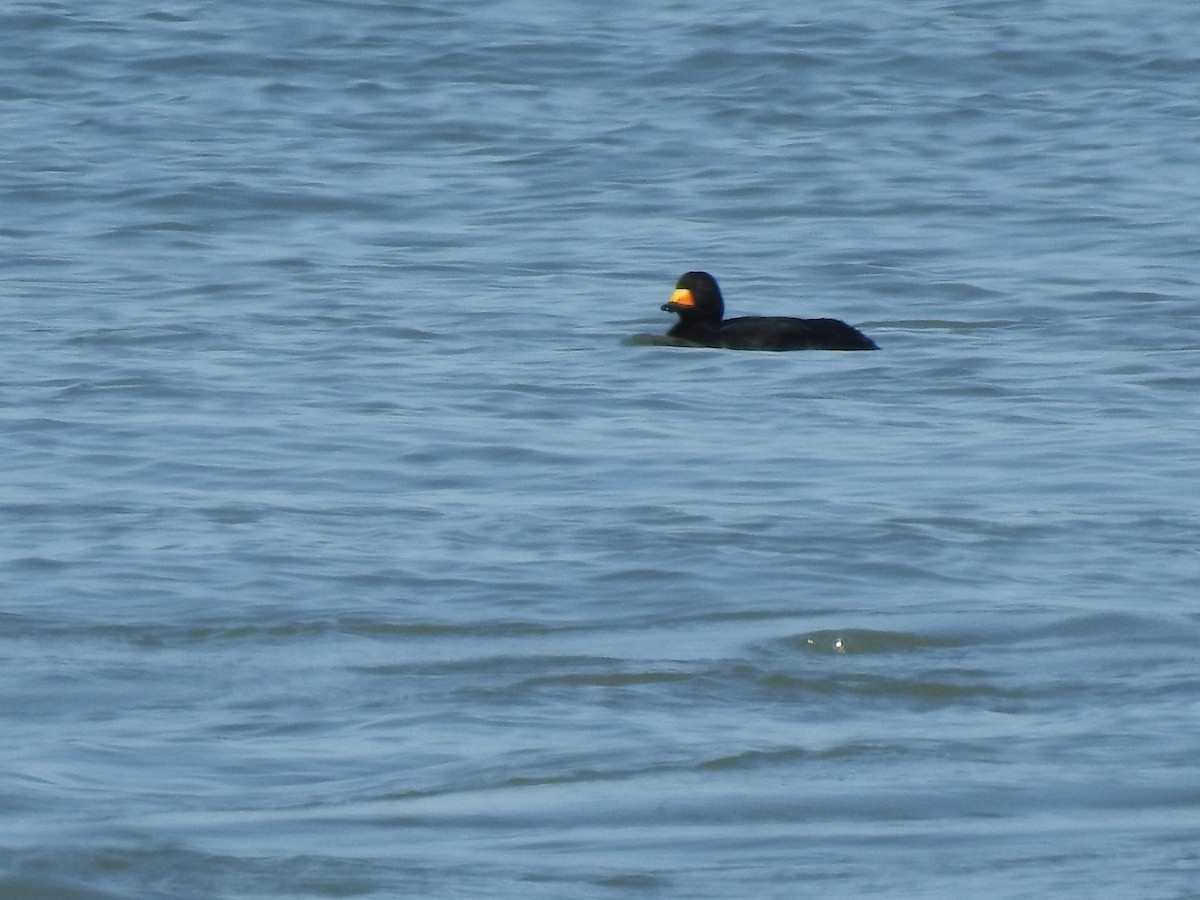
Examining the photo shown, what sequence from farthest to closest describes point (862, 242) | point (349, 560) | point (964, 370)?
point (862, 242) → point (964, 370) → point (349, 560)

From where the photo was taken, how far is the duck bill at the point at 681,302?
12492 mm

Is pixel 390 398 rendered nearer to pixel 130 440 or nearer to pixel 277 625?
pixel 130 440

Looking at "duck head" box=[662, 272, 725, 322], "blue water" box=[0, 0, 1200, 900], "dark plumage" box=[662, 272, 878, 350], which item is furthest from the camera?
"duck head" box=[662, 272, 725, 322]

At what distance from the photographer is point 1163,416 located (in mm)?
10023

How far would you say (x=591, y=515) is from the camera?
Result: 7.97m

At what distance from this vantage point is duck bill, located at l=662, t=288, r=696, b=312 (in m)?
12.5

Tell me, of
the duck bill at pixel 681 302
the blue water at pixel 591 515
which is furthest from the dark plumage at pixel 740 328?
the blue water at pixel 591 515

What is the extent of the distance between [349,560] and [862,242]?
28.2 ft

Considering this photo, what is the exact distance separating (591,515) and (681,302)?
15.3 feet

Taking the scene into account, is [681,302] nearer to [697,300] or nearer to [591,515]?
[697,300]

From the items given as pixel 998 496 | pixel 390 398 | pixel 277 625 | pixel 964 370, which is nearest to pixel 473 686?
pixel 277 625

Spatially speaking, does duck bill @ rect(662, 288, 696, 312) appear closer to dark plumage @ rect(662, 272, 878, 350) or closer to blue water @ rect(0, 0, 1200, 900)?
dark plumage @ rect(662, 272, 878, 350)

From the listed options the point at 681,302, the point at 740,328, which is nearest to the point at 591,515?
the point at 740,328

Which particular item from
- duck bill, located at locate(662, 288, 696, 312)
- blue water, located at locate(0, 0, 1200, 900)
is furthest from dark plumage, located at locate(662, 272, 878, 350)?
blue water, located at locate(0, 0, 1200, 900)
